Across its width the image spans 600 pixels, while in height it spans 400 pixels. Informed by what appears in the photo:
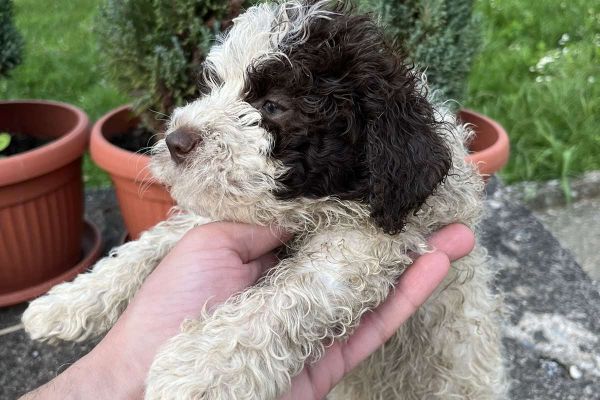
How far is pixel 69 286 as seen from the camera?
2.43 meters

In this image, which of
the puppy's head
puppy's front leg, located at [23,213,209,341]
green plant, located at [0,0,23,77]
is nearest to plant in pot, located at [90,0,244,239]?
green plant, located at [0,0,23,77]

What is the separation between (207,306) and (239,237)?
0.89ft

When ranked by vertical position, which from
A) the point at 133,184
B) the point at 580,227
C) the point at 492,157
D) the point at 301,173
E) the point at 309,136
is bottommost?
the point at 580,227

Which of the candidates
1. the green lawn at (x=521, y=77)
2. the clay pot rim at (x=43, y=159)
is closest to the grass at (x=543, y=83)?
the green lawn at (x=521, y=77)

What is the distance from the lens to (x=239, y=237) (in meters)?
2.23

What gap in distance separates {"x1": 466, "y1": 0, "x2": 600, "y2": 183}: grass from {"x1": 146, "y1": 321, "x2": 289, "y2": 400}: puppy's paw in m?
3.86

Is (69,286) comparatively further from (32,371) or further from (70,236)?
(70,236)

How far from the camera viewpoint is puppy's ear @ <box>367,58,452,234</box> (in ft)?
6.41

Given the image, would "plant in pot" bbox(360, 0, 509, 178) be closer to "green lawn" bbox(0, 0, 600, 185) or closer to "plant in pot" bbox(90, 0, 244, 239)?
"plant in pot" bbox(90, 0, 244, 239)

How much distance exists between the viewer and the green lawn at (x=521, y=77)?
17.5 ft

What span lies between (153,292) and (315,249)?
584 millimetres

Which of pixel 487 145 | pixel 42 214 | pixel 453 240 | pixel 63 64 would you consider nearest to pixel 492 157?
pixel 487 145

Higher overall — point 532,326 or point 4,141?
point 4,141

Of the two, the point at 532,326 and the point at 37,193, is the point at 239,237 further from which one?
the point at 532,326
